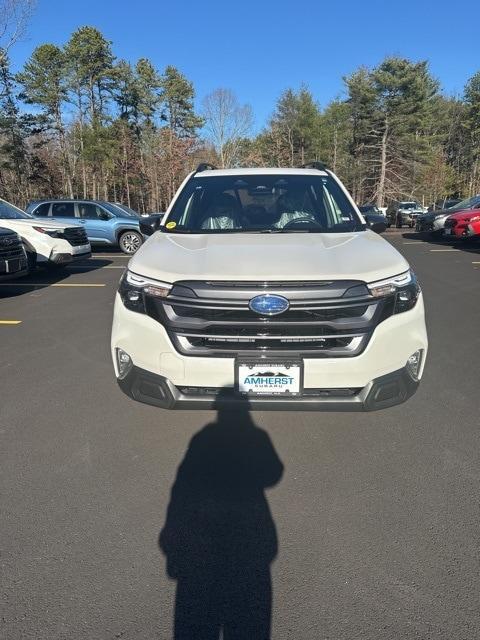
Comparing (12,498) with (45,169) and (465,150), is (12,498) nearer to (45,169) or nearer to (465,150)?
(45,169)

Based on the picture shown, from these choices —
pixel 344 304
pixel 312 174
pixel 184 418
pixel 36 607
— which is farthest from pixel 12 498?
pixel 312 174

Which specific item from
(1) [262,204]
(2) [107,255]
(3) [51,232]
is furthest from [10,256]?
(2) [107,255]

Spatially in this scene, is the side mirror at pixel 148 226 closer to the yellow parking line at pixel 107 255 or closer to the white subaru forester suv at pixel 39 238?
the white subaru forester suv at pixel 39 238

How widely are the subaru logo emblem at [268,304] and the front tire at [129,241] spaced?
46.1 feet

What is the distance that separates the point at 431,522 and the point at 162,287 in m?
1.92

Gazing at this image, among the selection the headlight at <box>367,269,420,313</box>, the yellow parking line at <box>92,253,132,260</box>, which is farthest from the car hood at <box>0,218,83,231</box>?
the headlight at <box>367,269,420,313</box>

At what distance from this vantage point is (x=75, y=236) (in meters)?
11.7

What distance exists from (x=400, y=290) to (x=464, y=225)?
15.3 meters

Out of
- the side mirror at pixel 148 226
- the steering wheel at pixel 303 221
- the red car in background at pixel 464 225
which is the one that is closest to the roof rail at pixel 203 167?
the side mirror at pixel 148 226

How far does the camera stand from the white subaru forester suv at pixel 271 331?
265cm

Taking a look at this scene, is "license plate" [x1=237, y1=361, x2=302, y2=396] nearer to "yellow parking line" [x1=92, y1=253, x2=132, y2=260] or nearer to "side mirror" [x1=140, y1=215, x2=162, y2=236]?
"side mirror" [x1=140, y1=215, x2=162, y2=236]

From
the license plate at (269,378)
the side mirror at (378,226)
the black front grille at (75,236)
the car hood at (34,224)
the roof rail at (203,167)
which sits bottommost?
the license plate at (269,378)

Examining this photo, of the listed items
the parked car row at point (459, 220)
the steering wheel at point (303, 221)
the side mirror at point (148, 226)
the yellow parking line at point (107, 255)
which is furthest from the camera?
the parked car row at point (459, 220)

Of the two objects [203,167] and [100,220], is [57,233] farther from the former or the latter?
[203,167]
